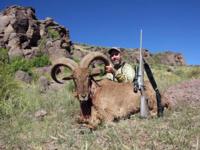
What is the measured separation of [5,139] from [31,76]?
1564 centimetres

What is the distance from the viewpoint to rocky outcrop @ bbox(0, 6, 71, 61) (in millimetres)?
34031

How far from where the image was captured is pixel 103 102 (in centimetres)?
857

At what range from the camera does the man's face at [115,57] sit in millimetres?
10070

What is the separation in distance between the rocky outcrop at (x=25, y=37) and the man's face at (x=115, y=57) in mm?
22518

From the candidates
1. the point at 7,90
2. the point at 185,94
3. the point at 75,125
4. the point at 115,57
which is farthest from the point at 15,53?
the point at 75,125

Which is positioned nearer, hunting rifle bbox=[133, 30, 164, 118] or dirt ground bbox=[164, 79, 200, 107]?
hunting rifle bbox=[133, 30, 164, 118]

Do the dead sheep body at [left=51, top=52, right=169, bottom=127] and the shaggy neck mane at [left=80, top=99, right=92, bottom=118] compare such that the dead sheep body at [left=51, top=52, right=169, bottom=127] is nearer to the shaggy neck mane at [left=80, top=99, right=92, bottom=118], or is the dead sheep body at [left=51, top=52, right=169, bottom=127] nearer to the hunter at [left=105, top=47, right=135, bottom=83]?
the shaggy neck mane at [left=80, top=99, right=92, bottom=118]

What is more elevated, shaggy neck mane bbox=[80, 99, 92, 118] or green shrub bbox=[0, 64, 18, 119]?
green shrub bbox=[0, 64, 18, 119]

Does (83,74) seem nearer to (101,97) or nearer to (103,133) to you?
(101,97)

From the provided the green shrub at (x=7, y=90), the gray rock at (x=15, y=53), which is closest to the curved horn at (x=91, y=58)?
the green shrub at (x=7, y=90)

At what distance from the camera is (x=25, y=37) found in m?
35.2

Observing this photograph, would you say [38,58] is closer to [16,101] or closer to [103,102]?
[16,101]

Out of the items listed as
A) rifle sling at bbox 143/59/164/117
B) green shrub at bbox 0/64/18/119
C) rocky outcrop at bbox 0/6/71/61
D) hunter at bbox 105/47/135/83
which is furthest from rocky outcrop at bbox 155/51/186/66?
rifle sling at bbox 143/59/164/117

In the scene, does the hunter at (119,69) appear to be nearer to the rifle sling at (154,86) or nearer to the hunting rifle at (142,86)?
the hunting rifle at (142,86)
